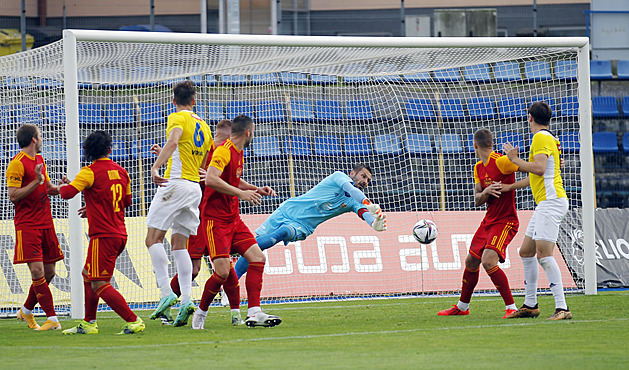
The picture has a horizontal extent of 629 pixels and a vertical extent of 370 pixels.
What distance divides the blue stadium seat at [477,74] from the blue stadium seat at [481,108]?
35cm

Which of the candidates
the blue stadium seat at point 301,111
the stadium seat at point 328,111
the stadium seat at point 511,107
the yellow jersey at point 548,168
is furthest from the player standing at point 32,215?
the stadium seat at point 511,107

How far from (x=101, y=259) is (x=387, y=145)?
858cm

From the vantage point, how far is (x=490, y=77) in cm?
1393

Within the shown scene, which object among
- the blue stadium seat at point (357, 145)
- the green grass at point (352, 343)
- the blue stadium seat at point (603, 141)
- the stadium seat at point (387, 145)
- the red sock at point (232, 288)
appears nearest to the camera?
the green grass at point (352, 343)

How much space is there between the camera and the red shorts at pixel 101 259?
707cm

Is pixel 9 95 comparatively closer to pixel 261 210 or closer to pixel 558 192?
pixel 261 210

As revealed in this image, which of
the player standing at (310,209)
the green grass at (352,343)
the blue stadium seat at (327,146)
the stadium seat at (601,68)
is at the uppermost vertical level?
the stadium seat at (601,68)

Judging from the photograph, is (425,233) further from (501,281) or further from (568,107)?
(568,107)

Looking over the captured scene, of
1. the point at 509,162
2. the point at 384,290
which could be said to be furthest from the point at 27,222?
the point at 384,290

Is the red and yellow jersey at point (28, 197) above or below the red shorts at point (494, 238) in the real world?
above

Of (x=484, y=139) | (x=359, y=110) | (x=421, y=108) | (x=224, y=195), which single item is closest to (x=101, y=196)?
(x=224, y=195)

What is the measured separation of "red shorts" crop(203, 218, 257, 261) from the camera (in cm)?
728

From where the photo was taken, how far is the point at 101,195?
714cm

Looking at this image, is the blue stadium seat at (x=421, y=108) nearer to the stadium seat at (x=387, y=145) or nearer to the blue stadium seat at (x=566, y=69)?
the stadium seat at (x=387, y=145)
